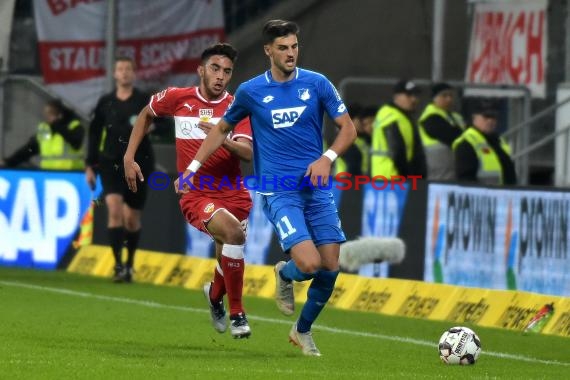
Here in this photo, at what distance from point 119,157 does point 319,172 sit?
7.49 m

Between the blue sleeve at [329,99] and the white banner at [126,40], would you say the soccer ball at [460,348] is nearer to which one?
the blue sleeve at [329,99]

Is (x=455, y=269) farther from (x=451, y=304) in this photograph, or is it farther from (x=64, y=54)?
(x=64, y=54)

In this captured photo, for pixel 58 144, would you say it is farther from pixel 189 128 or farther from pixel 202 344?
pixel 202 344

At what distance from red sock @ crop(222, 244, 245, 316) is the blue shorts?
89 centimetres

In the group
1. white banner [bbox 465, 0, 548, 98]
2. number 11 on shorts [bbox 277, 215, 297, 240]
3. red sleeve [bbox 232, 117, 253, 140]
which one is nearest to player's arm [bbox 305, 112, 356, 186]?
number 11 on shorts [bbox 277, 215, 297, 240]

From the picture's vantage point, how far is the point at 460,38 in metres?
24.9

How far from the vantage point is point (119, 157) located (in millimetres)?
18797

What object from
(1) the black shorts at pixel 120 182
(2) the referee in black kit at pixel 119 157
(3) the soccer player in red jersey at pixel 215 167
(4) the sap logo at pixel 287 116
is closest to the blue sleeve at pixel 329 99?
(4) the sap logo at pixel 287 116

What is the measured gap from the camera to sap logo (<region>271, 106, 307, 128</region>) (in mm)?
11961

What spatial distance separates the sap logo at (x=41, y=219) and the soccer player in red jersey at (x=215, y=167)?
745cm

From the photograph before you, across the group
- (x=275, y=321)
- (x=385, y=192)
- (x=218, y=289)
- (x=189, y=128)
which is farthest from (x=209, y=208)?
(x=385, y=192)

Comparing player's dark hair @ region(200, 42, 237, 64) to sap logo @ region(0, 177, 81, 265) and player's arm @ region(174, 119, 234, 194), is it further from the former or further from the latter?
sap logo @ region(0, 177, 81, 265)

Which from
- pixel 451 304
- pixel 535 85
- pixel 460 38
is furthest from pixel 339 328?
pixel 460 38

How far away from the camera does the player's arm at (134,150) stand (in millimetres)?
13320
